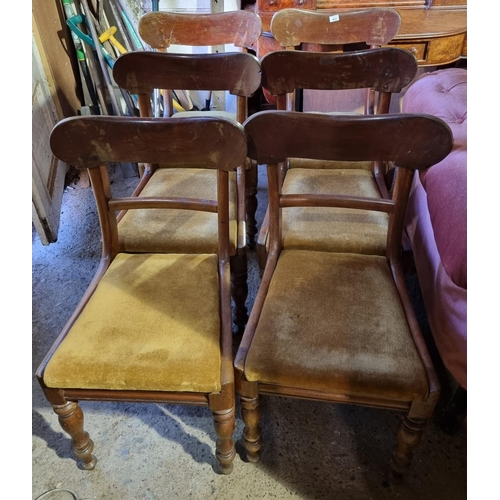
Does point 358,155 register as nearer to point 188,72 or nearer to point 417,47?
point 188,72

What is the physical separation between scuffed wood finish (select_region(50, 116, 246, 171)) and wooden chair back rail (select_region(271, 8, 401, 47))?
34.1 inches

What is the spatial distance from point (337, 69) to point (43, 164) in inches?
56.8

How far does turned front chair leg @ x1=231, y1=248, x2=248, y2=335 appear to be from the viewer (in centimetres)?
126

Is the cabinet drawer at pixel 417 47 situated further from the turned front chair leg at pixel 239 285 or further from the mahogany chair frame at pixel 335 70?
the turned front chair leg at pixel 239 285

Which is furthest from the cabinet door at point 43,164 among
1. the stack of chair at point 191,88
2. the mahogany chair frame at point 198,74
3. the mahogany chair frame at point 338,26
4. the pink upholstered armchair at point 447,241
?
the pink upholstered armchair at point 447,241

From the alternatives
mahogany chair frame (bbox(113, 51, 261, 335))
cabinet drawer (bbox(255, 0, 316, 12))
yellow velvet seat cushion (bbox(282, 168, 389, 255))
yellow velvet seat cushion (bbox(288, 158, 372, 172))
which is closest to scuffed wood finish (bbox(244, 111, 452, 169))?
yellow velvet seat cushion (bbox(282, 168, 389, 255))

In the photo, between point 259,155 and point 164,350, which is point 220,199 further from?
point 164,350

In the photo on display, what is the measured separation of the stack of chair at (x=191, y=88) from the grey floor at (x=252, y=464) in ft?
1.19

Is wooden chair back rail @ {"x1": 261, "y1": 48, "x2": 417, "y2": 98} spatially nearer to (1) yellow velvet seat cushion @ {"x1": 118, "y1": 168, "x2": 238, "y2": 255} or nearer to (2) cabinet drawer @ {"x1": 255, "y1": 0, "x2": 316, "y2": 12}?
(1) yellow velvet seat cushion @ {"x1": 118, "y1": 168, "x2": 238, "y2": 255}

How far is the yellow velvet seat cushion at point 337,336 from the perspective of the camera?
877 mm

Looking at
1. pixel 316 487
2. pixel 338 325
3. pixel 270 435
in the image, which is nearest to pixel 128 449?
pixel 270 435

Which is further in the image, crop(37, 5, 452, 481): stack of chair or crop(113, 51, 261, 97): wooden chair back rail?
crop(113, 51, 261, 97): wooden chair back rail

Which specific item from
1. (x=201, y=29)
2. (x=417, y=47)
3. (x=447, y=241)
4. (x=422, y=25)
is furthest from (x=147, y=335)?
(x=422, y=25)

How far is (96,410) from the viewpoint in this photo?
4.35ft
